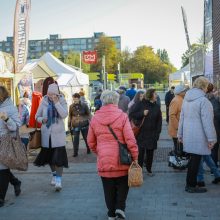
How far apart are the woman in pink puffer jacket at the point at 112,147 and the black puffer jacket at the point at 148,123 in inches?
109

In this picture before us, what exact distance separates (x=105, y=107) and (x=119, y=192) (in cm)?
104

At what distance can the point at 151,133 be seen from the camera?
26.1 feet

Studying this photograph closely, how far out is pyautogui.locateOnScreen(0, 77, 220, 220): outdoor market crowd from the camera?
504 cm

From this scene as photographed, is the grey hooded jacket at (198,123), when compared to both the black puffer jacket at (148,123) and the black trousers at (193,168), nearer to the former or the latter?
the black trousers at (193,168)

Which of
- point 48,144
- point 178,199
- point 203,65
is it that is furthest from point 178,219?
point 203,65

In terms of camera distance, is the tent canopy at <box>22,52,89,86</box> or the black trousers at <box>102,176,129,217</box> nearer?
the black trousers at <box>102,176,129,217</box>

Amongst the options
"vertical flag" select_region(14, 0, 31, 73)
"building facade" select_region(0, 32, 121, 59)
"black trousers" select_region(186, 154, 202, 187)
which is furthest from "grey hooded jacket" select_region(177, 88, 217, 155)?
"building facade" select_region(0, 32, 121, 59)

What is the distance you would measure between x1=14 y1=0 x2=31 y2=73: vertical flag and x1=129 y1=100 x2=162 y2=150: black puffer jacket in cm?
586

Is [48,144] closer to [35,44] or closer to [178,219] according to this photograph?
[178,219]

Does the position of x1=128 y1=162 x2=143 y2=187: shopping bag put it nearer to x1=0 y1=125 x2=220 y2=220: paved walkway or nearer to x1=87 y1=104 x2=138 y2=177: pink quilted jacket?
x1=87 y1=104 x2=138 y2=177: pink quilted jacket

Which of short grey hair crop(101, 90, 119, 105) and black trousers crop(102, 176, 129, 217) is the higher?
short grey hair crop(101, 90, 119, 105)

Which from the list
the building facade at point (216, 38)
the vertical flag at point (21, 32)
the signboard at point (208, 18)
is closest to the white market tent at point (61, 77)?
the vertical flag at point (21, 32)

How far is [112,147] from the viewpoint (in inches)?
197

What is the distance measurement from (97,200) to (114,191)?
1284mm
